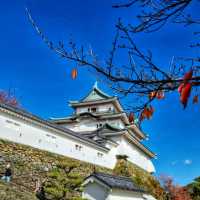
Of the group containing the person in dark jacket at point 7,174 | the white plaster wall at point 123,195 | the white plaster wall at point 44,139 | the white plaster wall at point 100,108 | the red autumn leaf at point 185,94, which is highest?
the white plaster wall at point 100,108

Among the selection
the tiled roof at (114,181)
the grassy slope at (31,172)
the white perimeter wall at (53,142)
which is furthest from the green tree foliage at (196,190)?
the grassy slope at (31,172)

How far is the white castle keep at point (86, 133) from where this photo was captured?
654 inches

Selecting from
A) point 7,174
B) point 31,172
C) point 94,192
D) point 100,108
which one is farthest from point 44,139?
point 100,108

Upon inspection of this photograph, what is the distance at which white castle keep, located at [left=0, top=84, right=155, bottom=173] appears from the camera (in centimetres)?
1661

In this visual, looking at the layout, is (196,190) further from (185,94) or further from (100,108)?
(185,94)

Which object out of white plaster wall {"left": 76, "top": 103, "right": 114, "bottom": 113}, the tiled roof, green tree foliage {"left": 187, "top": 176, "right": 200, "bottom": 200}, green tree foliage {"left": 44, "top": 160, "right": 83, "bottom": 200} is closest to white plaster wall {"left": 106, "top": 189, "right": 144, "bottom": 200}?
the tiled roof

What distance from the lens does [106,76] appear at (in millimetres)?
3121

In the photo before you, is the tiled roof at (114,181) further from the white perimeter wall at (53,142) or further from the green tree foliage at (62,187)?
the white perimeter wall at (53,142)

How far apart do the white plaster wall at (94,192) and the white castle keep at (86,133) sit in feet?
13.2

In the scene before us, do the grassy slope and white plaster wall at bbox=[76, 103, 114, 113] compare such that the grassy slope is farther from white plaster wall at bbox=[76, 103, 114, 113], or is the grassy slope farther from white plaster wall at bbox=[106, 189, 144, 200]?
white plaster wall at bbox=[76, 103, 114, 113]

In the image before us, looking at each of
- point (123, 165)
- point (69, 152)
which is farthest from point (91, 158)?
point (123, 165)

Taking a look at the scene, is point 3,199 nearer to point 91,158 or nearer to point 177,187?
point 91,158

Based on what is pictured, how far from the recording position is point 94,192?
52.3 ft

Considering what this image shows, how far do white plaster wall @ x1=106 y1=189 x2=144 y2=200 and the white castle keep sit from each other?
5.09 metres
